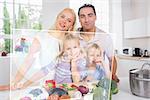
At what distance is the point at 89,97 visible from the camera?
21.0 inches

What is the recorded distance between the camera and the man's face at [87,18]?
596 mm

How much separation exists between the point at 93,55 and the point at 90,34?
76mm

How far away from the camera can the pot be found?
59 cm

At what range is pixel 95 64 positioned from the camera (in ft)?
1.77

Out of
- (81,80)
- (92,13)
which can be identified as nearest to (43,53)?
(81,80)

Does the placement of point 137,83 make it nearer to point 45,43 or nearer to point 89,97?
point 89,97

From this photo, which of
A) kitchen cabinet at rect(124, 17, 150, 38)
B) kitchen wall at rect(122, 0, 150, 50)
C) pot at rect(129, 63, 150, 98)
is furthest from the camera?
kitchen cabinet at rect(124, 17, 150, 38)

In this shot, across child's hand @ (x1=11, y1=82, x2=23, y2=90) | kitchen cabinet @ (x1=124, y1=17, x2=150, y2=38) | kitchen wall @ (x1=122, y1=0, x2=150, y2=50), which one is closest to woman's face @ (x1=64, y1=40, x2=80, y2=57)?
child's hand @ (x1=11, y1=82, x2=23, y2=90)

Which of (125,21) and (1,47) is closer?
(1,47)

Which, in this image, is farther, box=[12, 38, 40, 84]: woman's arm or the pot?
the pot

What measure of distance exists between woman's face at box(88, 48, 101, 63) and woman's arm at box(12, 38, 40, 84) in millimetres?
163

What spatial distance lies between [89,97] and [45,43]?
8.6 inches

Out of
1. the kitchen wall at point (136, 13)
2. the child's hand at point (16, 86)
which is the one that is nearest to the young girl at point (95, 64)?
the child's hand at point (16, 86)

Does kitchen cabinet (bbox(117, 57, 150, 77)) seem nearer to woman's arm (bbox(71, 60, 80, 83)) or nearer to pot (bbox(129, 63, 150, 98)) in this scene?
pot (bbox(129, 63, 150, 98))
